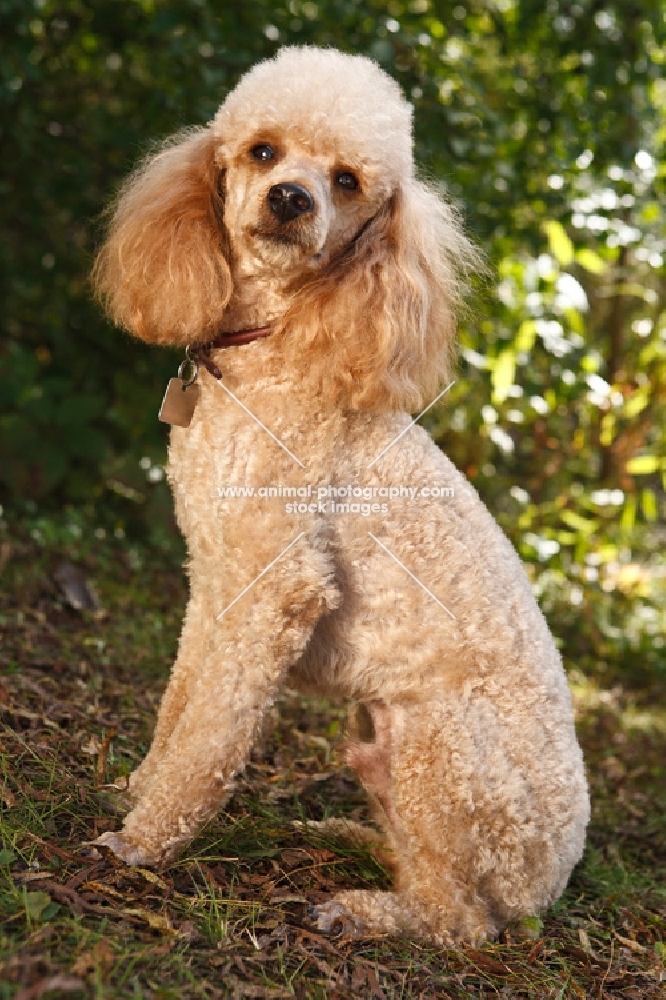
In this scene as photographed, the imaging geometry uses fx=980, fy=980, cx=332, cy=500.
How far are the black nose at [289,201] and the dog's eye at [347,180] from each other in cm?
19

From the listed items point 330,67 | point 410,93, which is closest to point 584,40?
point 410,93

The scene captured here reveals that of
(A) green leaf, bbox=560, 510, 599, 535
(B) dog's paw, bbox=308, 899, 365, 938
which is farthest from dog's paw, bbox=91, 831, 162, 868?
(A) green leaf, bbox=560, 510, 599, 535

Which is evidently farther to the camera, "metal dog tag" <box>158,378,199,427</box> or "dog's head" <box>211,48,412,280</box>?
"metal dog tag" <box>158,378,199,427</box>

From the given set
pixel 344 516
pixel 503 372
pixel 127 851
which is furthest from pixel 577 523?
pixel 127 851

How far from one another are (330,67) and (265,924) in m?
1.86

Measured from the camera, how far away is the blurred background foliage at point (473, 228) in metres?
3.75

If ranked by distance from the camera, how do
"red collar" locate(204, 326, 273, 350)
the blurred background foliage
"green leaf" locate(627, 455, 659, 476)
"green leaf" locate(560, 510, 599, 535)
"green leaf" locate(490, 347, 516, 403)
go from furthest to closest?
"green leaf" locate(560, 510, 599, 535), "green leaf" locate(627, 455, 659, 476), "green leaf" locate(490, 347, 516, 403), the blurred background foliage, "red collar" locate(204, 326, 273, 350)

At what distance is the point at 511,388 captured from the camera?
14.2 ft

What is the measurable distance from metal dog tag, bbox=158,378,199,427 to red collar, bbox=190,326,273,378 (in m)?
0.06

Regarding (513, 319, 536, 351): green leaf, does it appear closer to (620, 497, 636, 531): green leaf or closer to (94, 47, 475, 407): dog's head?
(620, 497, 636, 531): green leaf

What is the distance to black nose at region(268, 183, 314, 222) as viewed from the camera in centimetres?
198

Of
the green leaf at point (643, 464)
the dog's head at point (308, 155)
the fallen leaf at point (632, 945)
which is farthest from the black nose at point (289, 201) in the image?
the green leaf at point (643, 464)

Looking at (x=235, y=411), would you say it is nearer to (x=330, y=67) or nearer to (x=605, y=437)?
(x=330, y=67)

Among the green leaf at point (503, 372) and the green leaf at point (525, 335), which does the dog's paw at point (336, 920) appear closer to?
the green leaf at point (503, 372)
